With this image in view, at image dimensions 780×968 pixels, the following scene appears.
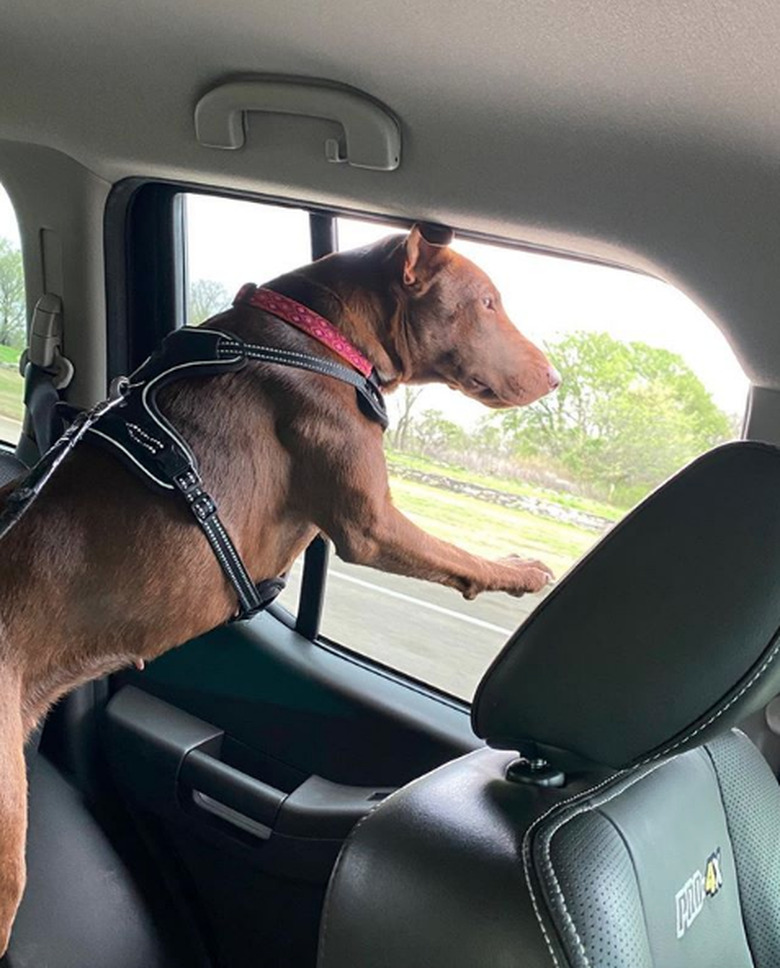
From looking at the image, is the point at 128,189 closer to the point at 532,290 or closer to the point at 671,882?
the point at 532,290

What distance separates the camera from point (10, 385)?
327 centimetres

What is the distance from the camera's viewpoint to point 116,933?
2.30m

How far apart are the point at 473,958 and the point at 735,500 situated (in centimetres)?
58

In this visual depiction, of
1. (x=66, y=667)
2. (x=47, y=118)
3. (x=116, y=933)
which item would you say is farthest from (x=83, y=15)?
(x=116, y=933)

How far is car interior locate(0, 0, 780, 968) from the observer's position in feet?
4.18

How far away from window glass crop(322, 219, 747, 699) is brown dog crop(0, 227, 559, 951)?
0.33ft

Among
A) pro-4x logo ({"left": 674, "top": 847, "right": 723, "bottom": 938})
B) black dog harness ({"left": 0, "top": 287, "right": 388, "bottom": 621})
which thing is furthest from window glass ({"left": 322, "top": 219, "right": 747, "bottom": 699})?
pro-4x logo ({"left": 674, "top": 847, "right": 723, "bottom": 938})

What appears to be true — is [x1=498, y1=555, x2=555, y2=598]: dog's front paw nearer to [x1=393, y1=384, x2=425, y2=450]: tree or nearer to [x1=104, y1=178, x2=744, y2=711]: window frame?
[x1=393, y1=384, x2=425, y2=450]: tree

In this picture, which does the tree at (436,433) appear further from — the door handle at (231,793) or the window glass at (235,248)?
the door handle at (231,793)

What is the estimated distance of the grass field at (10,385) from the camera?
3191mm

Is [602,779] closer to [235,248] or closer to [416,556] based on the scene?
[416,556]

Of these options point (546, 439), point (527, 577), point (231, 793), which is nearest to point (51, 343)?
point (231, 793)

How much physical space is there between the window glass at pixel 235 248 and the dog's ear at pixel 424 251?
0.43m

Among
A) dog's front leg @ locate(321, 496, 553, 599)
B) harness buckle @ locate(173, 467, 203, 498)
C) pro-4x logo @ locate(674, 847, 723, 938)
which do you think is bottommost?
pro-4x logo @ locate(674, 847, 723, 938)
